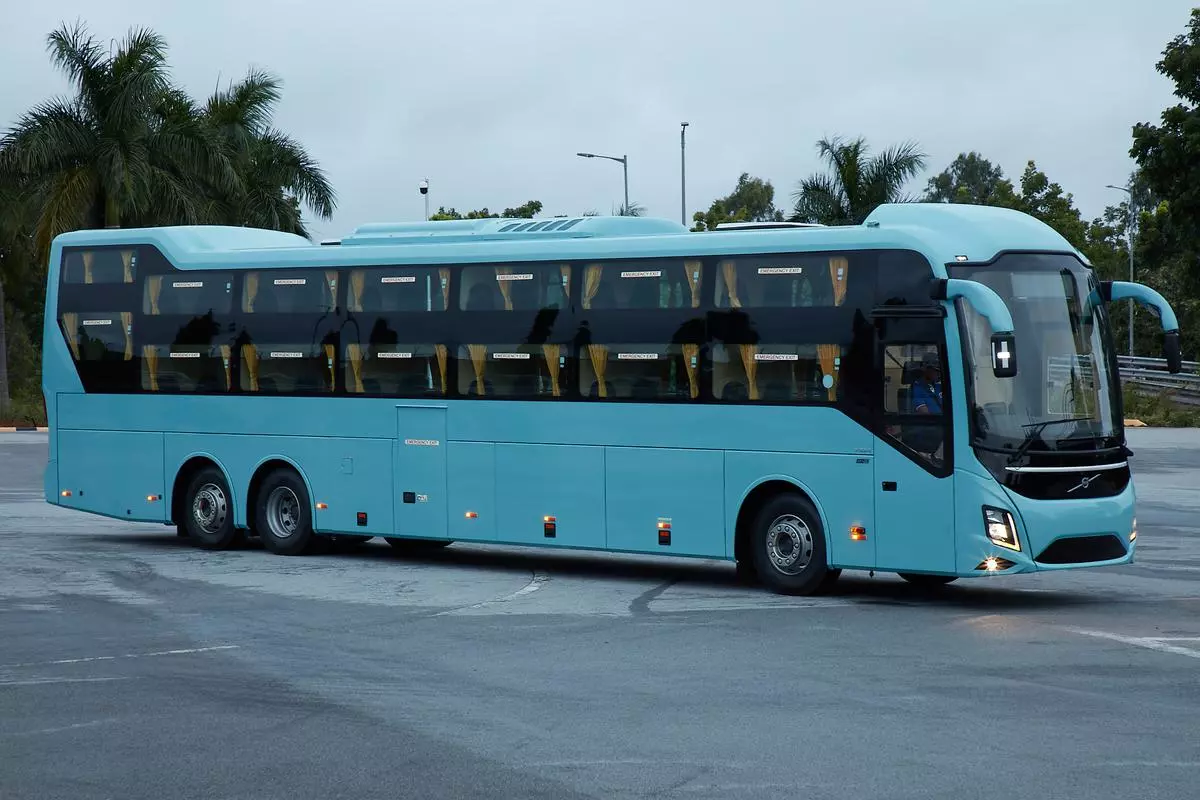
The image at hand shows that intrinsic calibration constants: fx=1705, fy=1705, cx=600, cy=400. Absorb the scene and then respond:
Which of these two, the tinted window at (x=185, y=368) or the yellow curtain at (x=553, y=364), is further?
the tinted window at (x=185, y=368)

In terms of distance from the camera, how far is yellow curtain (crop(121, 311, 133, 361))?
67.6 ft

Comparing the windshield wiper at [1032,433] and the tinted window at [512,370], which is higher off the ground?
the tinted window at [512,370]

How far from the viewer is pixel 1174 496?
27.1 meters

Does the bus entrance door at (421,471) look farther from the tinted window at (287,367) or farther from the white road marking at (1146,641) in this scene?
the white road marking at (1146,641)

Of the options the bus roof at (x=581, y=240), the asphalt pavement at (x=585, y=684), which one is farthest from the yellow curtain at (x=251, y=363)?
the asphalt pavement at (x=585, y=684)

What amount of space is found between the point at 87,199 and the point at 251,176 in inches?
270

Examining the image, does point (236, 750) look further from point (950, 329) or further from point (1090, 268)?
point (1090, 268)

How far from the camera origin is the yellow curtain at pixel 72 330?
2102cm

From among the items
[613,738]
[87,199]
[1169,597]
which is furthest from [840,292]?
[87,199]

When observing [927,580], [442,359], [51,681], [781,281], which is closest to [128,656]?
[51,681]

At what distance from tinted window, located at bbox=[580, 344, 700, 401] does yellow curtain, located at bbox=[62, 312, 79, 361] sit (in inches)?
296

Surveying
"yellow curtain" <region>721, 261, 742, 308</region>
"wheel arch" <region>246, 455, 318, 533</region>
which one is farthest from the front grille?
"wheel arch" <region>246, 455, 318, 533</region>

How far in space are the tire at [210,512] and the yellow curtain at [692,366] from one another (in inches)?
259

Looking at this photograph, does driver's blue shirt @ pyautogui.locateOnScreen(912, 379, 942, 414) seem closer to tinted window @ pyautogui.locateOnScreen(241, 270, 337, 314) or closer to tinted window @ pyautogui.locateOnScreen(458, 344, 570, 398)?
tinted window @ pyautogui.locateOnScreen(458, 344, 570, 398)
